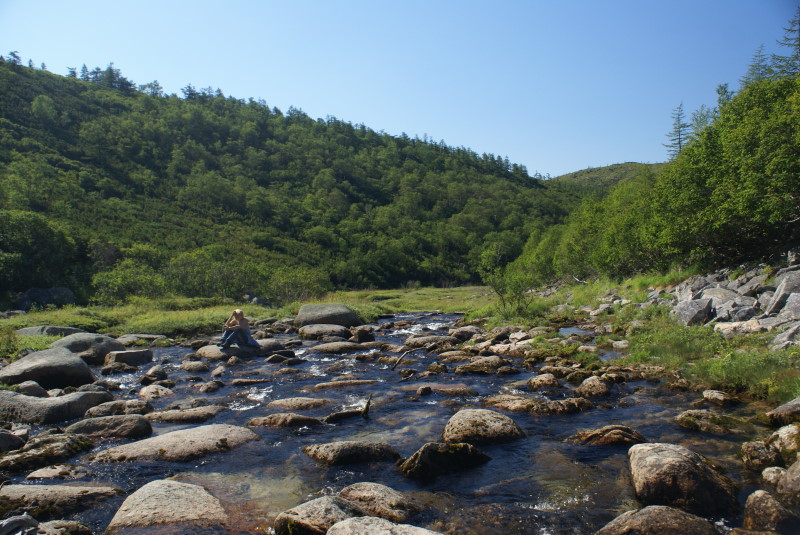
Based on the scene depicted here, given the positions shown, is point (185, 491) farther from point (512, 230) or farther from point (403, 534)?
point (512, 230)

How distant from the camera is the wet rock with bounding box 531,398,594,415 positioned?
11758 mm

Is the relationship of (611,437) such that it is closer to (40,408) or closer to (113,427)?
(113,427)

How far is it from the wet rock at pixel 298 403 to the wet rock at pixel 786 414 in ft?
36.3

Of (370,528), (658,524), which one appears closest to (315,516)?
(370,528)

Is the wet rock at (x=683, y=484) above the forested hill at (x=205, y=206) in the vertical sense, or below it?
below

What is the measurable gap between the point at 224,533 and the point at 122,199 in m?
111

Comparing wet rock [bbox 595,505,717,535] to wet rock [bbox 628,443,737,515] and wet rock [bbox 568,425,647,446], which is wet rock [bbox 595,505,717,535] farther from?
wet rock [bbox 568,425,647,446]

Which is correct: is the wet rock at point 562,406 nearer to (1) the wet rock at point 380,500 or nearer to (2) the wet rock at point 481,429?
(2) the wet rock at point 481,429

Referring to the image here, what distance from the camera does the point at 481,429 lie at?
401 inches

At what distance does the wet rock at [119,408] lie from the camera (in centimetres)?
1217

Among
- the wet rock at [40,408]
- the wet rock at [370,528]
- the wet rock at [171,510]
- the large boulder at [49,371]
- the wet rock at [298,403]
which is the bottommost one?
→ the wet rock at [298,403]

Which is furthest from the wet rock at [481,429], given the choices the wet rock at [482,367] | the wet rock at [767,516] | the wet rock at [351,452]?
the wet rock at [482,367]

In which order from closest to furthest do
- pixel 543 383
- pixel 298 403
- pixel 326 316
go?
pixel 298 403, pixel 543 383, pixel 326 316

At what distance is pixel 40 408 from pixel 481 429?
37.6 feet
